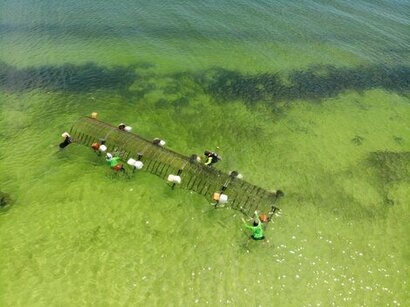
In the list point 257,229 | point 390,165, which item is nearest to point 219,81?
point 390,165

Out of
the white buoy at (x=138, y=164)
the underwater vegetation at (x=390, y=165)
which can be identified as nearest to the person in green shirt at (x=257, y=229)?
the white buoy at (x=138, y=164)

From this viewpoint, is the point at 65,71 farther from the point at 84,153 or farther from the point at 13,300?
the point at 13,300

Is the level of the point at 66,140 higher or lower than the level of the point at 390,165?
lower

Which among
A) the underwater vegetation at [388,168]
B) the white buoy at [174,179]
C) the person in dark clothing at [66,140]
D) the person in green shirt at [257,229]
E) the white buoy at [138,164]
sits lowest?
the person in dark clothing at [66,140]

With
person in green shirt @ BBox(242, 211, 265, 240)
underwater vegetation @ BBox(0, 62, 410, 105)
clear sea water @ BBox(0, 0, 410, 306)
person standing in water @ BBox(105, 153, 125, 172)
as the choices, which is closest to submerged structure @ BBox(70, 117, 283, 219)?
person standing in water @ BBox(105, 153, 125, 172)

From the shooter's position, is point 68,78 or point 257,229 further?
point 68,78

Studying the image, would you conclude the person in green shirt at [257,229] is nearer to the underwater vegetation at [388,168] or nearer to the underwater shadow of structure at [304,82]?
the underwater vegetation at [388,168]

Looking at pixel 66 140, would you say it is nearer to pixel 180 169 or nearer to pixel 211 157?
pixel 180 169

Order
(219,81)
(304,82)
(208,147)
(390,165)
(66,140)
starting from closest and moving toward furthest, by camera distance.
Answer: (66,140) → (390,165) → (208,147) → (219,81) → (304,82)
